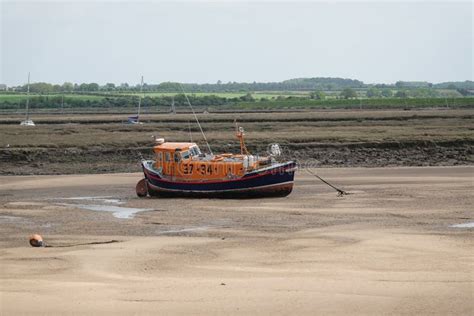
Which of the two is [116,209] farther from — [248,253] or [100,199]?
[248,253]

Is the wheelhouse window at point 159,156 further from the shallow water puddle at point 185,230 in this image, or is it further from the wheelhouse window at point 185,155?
the shallow water puddle at point 185,230

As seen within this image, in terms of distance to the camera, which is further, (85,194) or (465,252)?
(85,194)

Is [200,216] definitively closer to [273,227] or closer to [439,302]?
[273,227]

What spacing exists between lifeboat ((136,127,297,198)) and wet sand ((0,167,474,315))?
2.35 ft

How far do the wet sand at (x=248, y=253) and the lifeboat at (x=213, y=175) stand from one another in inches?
28.2

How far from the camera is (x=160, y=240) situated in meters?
23.7

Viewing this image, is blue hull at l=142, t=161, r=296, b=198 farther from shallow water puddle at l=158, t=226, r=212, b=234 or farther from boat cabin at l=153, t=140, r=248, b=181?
shallow water puddle at l=158, t=226, r=212, b=234

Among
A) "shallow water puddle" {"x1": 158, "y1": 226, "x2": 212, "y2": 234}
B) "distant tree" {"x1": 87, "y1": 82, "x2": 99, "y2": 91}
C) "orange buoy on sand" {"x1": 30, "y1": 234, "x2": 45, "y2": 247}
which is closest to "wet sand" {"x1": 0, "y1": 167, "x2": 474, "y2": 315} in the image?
"shallow water puddle" {"x1": 158, "y1": 226, "x2": 212, "y2": 234}

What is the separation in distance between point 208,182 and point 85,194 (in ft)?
17.8

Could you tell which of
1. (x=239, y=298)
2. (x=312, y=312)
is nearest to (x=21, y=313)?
(x=239, y=298)

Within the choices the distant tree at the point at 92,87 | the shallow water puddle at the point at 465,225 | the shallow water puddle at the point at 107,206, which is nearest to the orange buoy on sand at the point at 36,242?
the shallow water puddle at the point at 107,206

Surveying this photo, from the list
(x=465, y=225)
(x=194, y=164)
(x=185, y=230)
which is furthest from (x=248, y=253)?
(x=194, y=164)

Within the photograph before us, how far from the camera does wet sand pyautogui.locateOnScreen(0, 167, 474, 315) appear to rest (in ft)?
51.5

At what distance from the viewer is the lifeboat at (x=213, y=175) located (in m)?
33.1
